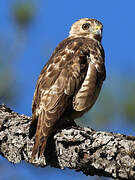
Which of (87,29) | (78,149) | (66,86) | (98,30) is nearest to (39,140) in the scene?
(78,149)

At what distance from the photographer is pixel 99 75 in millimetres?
6047

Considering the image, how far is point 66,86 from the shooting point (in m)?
5.55

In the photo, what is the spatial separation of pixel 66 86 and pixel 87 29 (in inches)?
94.2

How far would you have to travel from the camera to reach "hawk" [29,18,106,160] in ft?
16.9

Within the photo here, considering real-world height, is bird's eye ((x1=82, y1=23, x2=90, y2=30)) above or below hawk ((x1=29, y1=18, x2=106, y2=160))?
above

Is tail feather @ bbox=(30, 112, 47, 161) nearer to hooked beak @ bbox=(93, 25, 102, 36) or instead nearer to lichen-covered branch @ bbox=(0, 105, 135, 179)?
lichen-covered branch @ bbox=(0, 105, 135, 179)

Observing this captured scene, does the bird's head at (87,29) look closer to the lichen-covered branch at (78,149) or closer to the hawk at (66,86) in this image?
the hawk at (66,86)

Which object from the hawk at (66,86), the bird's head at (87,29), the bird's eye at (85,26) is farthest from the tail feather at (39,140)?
the bird's eye at (85,26)

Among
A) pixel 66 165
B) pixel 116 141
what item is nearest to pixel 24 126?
pixel 66 165

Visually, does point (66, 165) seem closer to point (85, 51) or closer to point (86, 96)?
point (86, 96)

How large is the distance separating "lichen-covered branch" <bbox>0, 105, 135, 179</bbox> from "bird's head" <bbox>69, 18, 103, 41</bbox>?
2.57 metres

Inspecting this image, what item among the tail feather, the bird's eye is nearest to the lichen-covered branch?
the tail feather

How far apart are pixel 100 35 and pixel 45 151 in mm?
3210

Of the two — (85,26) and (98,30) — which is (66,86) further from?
(85,26)
